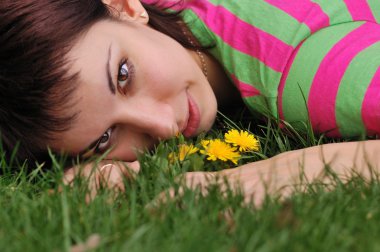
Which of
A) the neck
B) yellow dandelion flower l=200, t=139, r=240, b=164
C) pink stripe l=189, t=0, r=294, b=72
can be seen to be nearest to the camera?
yellow dandelion flower l=200, t=139, r=240, b=164

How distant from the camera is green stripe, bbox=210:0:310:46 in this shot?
2445 millimetres

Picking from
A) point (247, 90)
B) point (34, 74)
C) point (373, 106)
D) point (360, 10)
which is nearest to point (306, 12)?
point (360, 10)

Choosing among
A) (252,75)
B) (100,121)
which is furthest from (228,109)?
(100,121)

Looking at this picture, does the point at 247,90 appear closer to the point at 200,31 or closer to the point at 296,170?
the point at 200,31

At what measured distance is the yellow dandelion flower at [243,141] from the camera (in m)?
2.20

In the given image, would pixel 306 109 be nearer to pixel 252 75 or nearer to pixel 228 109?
pixel 252 75

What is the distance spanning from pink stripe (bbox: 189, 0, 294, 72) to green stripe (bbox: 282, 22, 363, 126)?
0.20 feet

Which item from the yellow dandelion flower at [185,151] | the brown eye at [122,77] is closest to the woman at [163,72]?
the brown eye at [122,77]

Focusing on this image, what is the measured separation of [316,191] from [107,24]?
1077mm

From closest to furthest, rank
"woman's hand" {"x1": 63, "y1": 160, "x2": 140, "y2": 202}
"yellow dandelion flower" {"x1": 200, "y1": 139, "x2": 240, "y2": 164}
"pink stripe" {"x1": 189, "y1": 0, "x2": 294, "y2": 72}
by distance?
1. "woman's hand" {"x1": 63, "y1": 160, "x2": 140, "y2": 202}
2. "yellow dandelion flower" {"x1": 200, "y1": 139, "x2": 240, "y2": 164}
3. "pink stripe" {"x1": 189, "y1": 0, "x2": 294, "y2": 72}

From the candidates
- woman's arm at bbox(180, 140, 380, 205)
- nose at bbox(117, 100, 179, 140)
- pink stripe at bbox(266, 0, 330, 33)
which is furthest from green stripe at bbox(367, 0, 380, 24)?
nose at bbox(117, 100, 179, 140)

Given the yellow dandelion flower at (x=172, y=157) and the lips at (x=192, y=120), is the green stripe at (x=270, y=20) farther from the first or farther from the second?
the yellow dandelion flower at (x=172, y=157)

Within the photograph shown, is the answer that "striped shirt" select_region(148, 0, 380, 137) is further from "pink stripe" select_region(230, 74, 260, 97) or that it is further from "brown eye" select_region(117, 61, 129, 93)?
"brown eye" select_region(117, 61, 129, 93)

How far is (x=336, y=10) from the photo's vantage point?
2523mm
